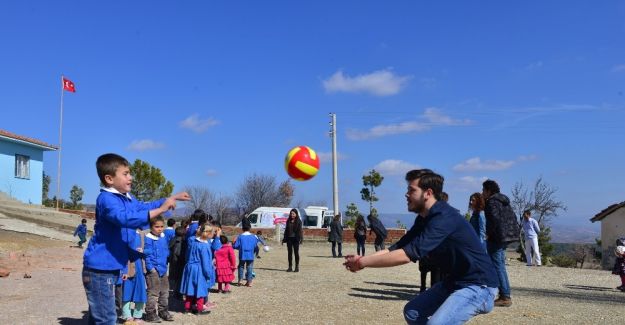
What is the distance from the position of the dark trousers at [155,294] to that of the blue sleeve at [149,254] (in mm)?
116

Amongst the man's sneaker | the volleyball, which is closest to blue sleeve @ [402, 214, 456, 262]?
the man's sneaker

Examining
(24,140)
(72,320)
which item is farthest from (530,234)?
(24,140)

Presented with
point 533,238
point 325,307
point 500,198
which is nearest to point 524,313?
point 500,198

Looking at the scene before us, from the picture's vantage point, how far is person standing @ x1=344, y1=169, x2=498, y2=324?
3.91 metres

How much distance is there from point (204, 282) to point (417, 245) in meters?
5.17

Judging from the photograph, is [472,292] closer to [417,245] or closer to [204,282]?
[417,245]

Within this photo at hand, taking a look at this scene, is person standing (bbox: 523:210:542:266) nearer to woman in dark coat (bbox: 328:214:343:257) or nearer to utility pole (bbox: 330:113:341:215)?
woman in dark coat (bbox: 328:214:343:257)

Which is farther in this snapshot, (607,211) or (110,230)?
(607,211)

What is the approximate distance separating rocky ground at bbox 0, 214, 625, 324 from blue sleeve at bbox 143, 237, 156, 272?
3.08 feet

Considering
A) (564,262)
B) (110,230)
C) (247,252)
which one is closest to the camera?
(110,230)

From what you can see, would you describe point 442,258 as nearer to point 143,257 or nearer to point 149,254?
point 143,257

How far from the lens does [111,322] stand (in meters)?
4.32

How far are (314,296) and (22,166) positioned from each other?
87.8 ft

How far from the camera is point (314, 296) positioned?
34.5ft
